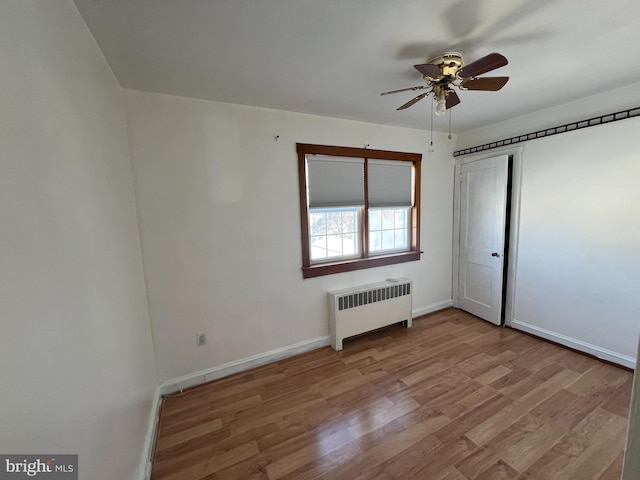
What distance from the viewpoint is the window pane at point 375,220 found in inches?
124

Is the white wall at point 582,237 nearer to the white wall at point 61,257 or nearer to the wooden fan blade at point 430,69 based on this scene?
the wooden fan blade at point 430,69

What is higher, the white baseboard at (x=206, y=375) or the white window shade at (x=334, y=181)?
the white window shade at (x=334, y=181)

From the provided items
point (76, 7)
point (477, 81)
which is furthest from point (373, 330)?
point (76, 7)

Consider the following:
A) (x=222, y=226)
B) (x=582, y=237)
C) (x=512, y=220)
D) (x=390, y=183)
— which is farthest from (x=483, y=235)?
(x=222, y=226)

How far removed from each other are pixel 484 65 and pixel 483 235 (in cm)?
243

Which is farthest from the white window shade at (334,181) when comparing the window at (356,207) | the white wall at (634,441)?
the white wall at (634,441)

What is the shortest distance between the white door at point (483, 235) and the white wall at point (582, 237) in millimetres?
216

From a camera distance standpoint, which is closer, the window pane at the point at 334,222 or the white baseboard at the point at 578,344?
the white baseboard at the point at 578,344

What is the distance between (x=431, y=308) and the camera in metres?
3.67

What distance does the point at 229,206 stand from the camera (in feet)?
7.61

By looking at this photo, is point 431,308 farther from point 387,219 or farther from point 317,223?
point 317,223

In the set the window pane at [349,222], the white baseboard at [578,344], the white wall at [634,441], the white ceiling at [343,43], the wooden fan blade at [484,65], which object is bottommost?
the white baseboard at [578,344]

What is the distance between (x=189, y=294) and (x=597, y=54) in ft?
11.8

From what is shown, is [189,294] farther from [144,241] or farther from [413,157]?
[413,157]
